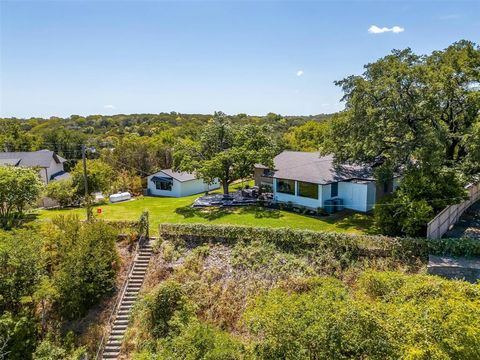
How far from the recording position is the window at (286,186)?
92.7ft

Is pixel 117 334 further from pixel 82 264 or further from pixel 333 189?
pixel 333 189

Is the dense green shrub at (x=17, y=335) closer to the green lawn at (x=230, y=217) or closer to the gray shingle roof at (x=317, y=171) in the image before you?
the green lawn at (x=230, y=217)

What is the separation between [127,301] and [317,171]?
54.4 feet

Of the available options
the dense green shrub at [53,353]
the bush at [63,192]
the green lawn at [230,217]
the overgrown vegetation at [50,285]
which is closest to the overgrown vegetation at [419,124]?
the green lawn at [230,217]

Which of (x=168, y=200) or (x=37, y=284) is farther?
(x=168, y=200)

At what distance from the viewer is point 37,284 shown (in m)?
18.6

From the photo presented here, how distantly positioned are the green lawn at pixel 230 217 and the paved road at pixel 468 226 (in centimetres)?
487

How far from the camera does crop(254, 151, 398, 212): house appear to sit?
86.4 ft

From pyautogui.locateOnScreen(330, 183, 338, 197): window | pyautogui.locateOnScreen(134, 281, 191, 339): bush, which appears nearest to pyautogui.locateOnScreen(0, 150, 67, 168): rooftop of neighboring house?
pyautogui.locateOnScreen(134, 281, 191, 339): bush

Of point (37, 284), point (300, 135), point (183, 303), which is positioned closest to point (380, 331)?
point (183, 303)

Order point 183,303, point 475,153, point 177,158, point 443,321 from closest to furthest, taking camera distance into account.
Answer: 1. point 443,321
2. point 183,303
3. point 475,153
4. point 177,158

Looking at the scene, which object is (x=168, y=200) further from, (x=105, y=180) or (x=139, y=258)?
(x=139, y=258)

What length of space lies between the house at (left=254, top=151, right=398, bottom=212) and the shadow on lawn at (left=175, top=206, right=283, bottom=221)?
7.13 feet

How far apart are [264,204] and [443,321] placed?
20.0m
